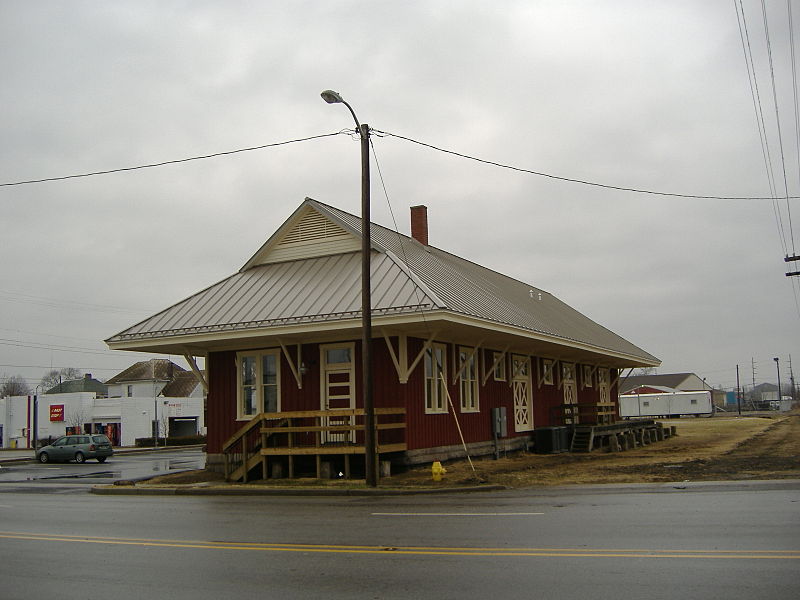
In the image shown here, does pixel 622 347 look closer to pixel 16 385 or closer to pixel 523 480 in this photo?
pixel 523 480

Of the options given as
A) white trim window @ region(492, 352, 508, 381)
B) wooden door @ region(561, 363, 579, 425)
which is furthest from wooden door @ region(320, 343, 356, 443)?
wooden door @ region(561, 363, 579, 425)

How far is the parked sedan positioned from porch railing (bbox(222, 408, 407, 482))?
70.1 ft

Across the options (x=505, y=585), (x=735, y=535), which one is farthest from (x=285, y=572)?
(x=735, y=535)

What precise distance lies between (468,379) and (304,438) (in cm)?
575

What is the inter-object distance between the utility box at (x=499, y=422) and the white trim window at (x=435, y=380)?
1.89 metres

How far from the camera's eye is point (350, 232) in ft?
83.1

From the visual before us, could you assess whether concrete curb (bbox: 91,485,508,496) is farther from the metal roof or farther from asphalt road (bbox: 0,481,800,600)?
the metal roof

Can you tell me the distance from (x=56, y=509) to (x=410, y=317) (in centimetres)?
867

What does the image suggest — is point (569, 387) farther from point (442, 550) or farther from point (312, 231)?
point (442, 550)

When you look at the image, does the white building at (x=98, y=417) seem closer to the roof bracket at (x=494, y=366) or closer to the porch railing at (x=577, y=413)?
the porch railing at (x=577, y=413)

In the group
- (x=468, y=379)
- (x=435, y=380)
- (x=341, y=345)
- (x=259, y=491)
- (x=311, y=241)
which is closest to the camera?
(x=259, y=491)

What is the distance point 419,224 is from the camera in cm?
3359

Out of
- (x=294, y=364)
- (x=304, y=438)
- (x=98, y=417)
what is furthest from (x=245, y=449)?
(x=98, y=417)

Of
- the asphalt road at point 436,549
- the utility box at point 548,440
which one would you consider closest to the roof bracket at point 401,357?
the asphalt road at point 436,549
